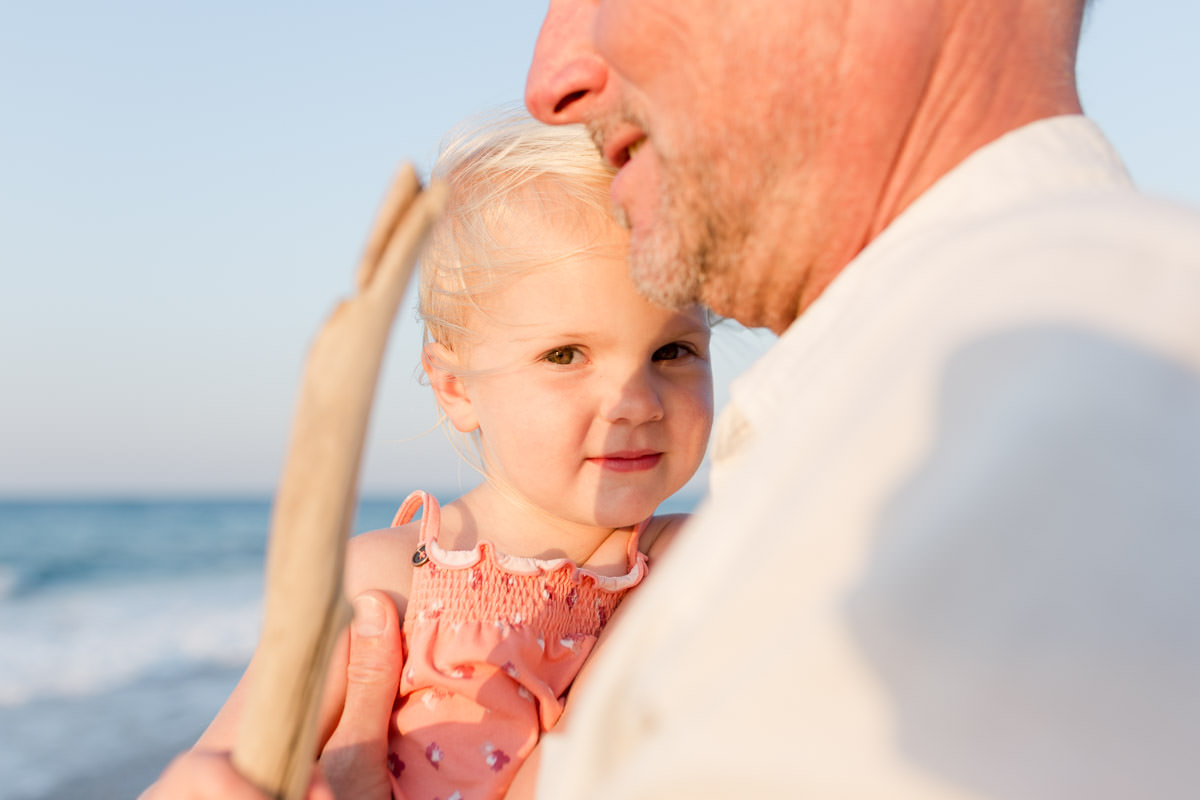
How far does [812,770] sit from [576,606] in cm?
151

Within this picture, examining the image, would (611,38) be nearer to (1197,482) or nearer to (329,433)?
(329,433)

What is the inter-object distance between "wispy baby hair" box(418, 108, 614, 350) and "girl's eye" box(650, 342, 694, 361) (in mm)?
322

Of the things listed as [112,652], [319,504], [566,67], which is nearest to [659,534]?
[566,67]

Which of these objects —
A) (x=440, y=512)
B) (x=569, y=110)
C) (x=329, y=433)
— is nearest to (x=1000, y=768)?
(x=329, y=433)

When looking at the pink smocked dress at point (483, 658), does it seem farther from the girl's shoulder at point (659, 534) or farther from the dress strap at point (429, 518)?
the girl's shoulder at point (659, 534)

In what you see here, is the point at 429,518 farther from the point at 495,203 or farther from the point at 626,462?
the point at 495,203

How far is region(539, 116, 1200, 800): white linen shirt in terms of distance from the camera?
63cm

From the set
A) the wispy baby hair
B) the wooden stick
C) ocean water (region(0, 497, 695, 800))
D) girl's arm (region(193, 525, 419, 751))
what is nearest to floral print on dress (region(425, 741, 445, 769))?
girl's arm (region(193, 525, 419, 751))

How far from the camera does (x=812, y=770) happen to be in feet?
2.05

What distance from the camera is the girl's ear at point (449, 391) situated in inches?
92.1

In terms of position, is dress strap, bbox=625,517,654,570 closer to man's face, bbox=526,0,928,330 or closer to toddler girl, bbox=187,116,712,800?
toddler girl, bbox=187,116,712,800

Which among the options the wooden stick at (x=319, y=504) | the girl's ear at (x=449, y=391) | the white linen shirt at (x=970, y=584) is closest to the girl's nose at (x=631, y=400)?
the girl's ear at (x=449, y=391)

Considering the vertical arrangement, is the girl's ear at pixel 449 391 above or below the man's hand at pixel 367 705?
above

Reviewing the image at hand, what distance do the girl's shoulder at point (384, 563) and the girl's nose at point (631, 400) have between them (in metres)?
0.56
